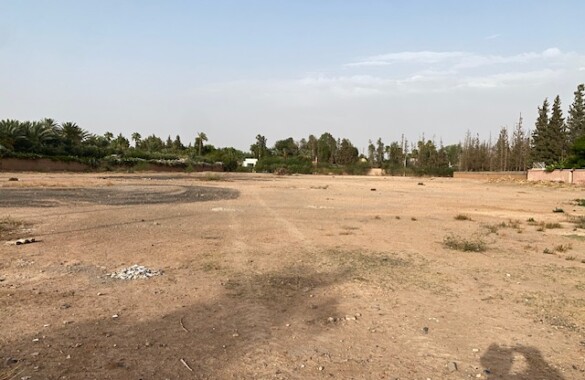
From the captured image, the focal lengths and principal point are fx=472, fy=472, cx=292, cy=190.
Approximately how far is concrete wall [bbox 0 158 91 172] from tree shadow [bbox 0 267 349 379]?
51.3 meters

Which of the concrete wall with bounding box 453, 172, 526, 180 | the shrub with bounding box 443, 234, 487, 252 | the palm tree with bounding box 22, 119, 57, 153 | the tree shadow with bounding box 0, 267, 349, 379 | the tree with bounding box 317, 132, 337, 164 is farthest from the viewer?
the tree with bounding box 317, 132, 337, 164

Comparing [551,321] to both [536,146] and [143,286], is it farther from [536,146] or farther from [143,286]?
[536,146]

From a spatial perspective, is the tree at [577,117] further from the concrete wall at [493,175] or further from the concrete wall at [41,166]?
the concrete wall at [41,166]

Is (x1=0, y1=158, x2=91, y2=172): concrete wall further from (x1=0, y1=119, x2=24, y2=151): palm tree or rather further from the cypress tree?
the cypress tree

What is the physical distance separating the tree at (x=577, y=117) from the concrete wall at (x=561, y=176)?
1835 centimetres

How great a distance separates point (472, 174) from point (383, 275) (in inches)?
2963

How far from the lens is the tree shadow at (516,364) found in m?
3.90

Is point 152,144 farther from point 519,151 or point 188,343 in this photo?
point 188,343

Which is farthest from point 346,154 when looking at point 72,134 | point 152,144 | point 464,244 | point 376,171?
point 464,244

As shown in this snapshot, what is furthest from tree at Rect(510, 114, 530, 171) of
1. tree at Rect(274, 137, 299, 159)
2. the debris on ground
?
the debris on ground

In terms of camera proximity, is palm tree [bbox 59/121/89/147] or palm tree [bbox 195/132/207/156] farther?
palm tree [bbox 195/132/207/156]

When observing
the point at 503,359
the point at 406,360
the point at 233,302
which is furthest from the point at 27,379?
the point at 503,359

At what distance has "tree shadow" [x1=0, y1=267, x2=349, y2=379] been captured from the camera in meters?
3.83

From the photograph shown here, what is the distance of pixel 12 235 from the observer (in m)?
10.3
